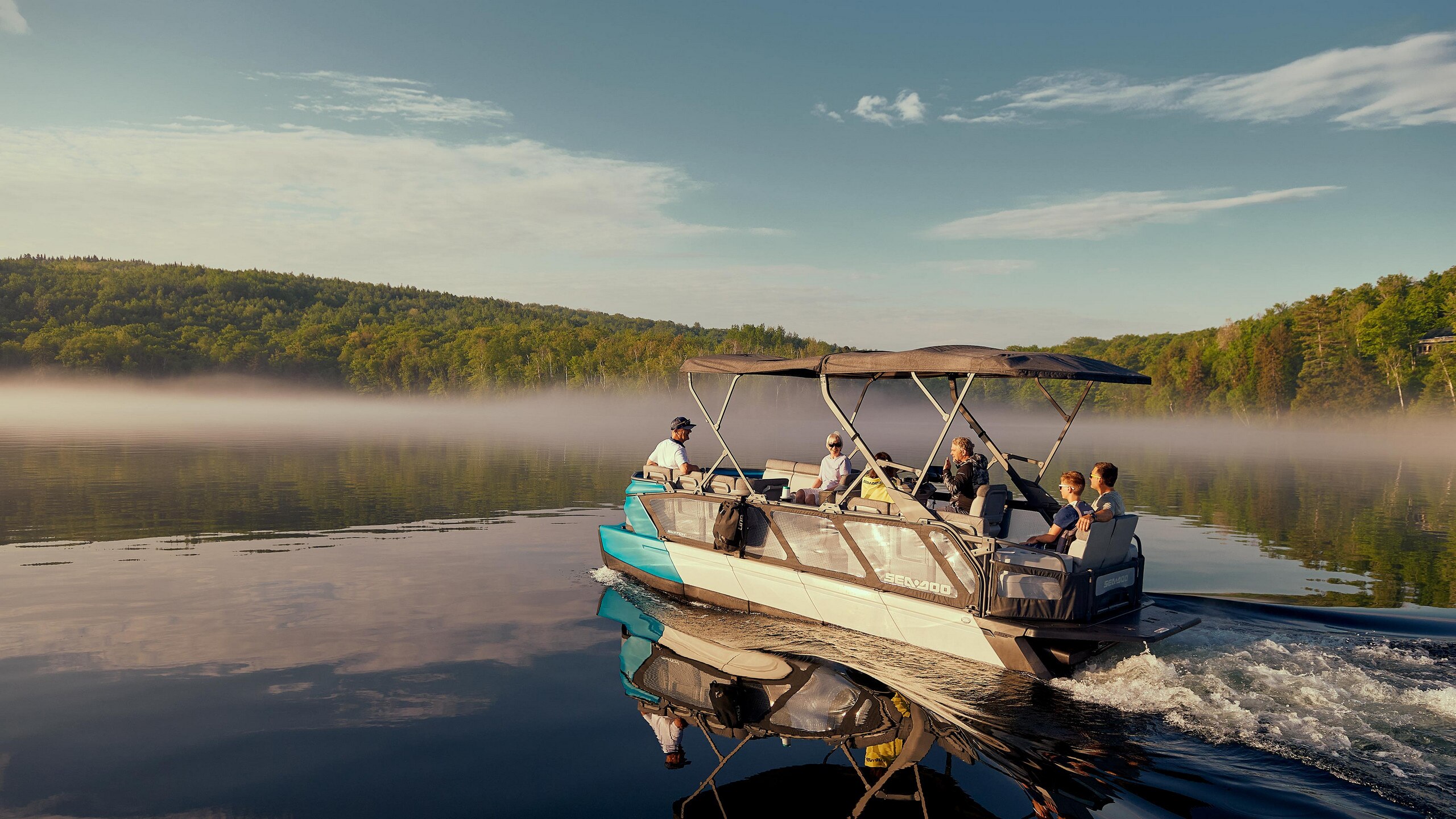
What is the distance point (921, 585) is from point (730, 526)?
2561mm

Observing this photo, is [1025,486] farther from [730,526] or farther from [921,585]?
[730,526]

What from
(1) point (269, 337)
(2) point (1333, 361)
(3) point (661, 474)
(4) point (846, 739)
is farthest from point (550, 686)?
(1) point (269, 337)

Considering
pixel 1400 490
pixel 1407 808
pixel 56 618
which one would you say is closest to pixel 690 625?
pixel 1407 808

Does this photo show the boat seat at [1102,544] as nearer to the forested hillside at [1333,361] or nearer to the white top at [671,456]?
the white top at [671,456]

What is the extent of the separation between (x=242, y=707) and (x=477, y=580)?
16.8 ft

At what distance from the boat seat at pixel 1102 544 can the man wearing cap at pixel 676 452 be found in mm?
5447

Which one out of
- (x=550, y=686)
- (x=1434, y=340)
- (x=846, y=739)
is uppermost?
(x=1434, y=340)

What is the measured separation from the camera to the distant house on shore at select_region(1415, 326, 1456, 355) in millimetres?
80875

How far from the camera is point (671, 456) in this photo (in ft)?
38.0

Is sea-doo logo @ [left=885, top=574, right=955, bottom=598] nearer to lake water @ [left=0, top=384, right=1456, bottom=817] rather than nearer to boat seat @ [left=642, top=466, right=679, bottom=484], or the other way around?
lake water @ [left=0, top=384, right=1456, bottom=817]

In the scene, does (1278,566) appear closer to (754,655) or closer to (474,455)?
(754,655)

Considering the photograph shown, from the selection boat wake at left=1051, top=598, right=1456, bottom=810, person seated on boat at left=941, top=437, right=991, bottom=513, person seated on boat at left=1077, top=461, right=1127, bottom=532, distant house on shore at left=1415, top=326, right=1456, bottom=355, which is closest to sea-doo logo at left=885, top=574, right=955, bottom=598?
boat wake at left=1051, top=598, right=1456, bottom=810

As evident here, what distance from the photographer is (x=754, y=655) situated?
318 inches

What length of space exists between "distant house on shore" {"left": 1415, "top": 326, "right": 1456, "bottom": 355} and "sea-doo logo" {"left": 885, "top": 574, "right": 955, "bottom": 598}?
3900 inches
